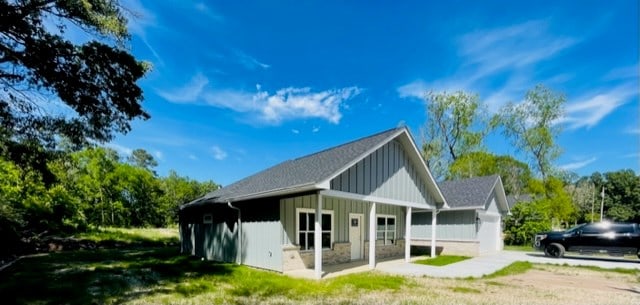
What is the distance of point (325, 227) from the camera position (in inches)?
455

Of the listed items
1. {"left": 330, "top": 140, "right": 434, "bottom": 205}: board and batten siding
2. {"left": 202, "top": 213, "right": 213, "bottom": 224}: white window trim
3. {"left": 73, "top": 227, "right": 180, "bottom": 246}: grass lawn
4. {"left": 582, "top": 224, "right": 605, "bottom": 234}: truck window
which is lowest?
{"left": 73, "top": 227, "right": 180, "bottom": 246}: grass lawn

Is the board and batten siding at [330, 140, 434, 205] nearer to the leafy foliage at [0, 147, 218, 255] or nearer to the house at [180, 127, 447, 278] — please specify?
the house at [180, 127, 447, 278]

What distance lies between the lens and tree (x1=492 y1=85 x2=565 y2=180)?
3088 centimetres

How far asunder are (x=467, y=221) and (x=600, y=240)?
5373 mm

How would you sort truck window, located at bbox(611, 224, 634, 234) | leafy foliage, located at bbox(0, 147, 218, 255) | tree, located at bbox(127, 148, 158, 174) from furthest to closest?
1. tree, located at bbox(127, 148, 158, 174)
2. leafy foliage, located at bbox(0, 147, 218, 255)
3. truck window, located at bbox(611, 224, 634, 234)

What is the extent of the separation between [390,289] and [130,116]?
10059 millimetres

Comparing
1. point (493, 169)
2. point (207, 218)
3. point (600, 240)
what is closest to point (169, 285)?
point (207, 218)

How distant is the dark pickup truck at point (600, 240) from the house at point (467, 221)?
10.9 ft

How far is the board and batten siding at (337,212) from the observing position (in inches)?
397

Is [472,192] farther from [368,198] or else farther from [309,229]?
[309,229]

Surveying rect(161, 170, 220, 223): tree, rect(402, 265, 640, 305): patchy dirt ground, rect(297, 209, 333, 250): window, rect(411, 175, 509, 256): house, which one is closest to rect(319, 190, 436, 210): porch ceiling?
rect(297, 209, 333, 250): window

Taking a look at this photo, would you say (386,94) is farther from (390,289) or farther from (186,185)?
(186,185)

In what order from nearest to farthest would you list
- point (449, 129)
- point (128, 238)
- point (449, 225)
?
point (449, 225) < point (128, 238) < point (449, 129)

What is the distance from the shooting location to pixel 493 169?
1407 inches
